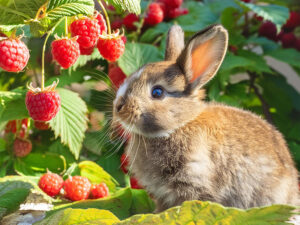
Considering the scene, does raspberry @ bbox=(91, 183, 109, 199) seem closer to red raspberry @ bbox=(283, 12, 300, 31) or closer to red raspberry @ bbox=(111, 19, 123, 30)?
Answer: red raspberry @ bbox=(111, 19, 123, 30)

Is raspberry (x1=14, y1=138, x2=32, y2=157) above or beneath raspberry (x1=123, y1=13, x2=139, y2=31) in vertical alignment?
beneath

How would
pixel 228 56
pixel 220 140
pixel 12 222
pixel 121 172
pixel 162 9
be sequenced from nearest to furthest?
pixel 12 222
pixel 220 140
pixel 121 172
pixel 228 56
pixel 162 9

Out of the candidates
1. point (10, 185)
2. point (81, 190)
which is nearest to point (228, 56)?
point (81, 190)

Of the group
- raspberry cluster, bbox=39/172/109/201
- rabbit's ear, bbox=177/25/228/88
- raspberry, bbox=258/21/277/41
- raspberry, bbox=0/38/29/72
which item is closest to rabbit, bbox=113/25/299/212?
rabbit's ear, bbox=177/25/228/88

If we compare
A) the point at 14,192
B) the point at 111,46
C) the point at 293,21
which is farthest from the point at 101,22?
the point at 293,21

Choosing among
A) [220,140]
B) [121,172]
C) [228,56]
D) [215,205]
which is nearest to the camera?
[215,205]

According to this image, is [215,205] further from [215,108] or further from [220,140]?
[215,108]

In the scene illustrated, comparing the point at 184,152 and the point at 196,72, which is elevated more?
the point at 196,72

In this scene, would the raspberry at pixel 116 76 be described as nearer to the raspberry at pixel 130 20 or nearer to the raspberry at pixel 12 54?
the raspberry at pixel 130 20
